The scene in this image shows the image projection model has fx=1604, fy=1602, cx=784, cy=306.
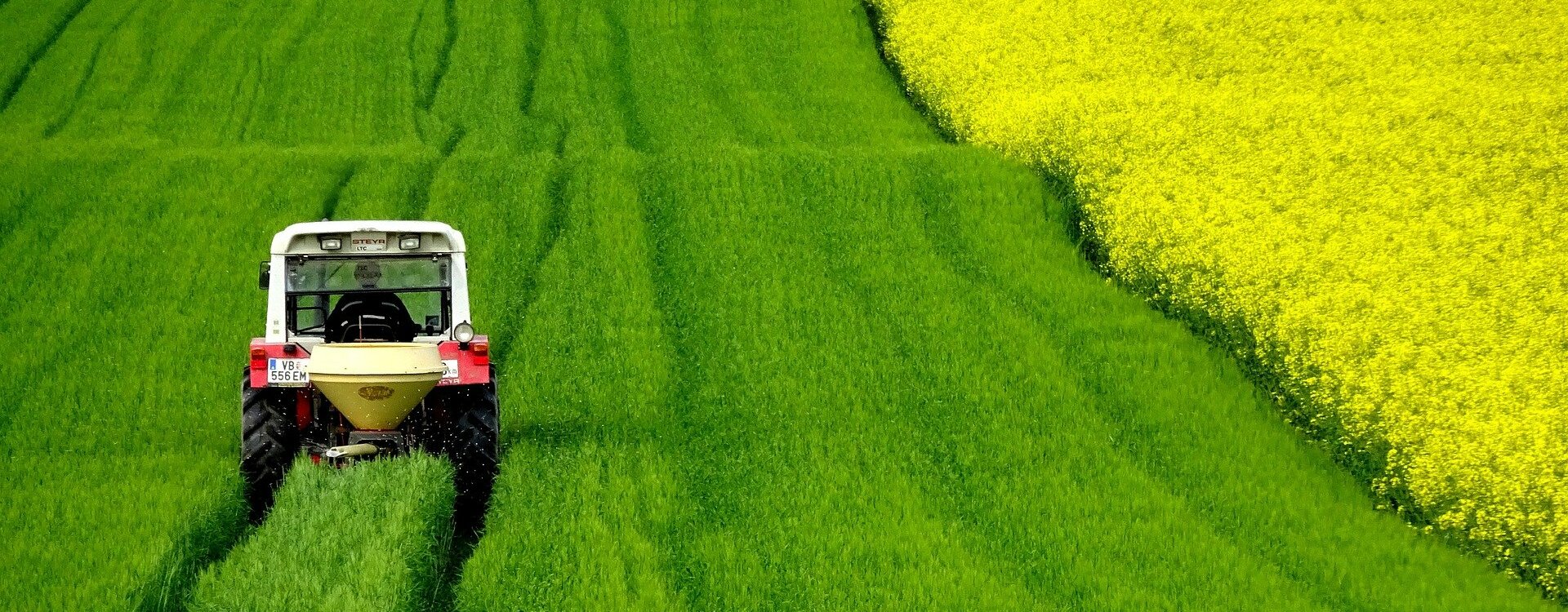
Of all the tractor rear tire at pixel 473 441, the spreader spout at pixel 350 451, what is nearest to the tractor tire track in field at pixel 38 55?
the tractor rear tire at pixel 473 441

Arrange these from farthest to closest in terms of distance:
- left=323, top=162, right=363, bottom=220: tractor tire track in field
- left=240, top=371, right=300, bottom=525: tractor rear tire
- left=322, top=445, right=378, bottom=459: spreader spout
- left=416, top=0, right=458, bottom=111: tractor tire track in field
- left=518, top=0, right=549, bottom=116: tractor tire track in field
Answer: left=416, top=0, right=458, bottom=111: tractor tire track in field → left=518, top=0, right=549, bottom=116: tractor tire track in field → left=323, top=162, right=363, bottom=220: tractor tire track in field → left=240, top=371, right=300, bottom=525: tractor rear tire → left=322, top=445, right=378, bottom=459: spreader spout

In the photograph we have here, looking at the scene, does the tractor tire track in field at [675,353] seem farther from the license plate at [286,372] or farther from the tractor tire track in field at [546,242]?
the license plate at [286,372]

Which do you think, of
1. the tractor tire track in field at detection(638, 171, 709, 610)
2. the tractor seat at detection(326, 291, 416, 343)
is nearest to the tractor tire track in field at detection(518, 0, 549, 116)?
the tractor tire track in field at detection(638, 171, 709, 610)

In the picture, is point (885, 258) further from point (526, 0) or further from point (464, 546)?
point (526, 0)

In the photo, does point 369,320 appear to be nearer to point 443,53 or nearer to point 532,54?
point 532,54

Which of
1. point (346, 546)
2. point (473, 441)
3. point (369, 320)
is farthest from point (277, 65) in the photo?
point (346, 546)

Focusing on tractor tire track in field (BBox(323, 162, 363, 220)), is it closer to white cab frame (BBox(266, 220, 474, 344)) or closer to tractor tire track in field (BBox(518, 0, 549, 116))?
tractor tire track in field (BBox(518, 0, 549, 116))

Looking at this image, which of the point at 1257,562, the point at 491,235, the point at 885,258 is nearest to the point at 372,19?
the point at 491,235
